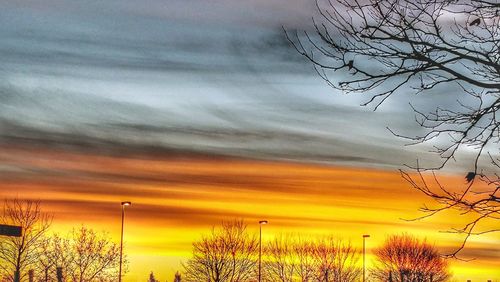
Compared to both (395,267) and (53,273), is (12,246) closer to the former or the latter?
(53,273)

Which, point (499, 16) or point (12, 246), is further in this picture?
point (12, 246)

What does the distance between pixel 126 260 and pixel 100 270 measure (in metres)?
7.39

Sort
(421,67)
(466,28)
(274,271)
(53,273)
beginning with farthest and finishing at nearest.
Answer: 1. (274,271)
2. (53,273)
3. (466,28)
4. (421,67)

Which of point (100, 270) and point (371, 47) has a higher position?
point (100, 270)

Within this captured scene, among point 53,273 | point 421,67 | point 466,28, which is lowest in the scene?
point 421,67

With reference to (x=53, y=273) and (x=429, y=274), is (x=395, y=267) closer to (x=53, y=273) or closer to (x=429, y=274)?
(x=429, y=274)

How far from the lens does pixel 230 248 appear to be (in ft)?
296

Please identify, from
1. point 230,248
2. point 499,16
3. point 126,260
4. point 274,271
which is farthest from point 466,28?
point 274,271

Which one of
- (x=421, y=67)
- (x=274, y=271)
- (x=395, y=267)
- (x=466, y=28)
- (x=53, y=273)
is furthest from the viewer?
(x=395, y=267)

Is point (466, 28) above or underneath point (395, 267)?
underneath

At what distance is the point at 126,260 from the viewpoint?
95625 millimetres

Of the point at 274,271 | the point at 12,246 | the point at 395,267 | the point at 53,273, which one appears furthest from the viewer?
the point at 395,267

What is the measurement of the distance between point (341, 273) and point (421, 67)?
102 m

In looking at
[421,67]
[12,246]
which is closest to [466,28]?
[421,67]
